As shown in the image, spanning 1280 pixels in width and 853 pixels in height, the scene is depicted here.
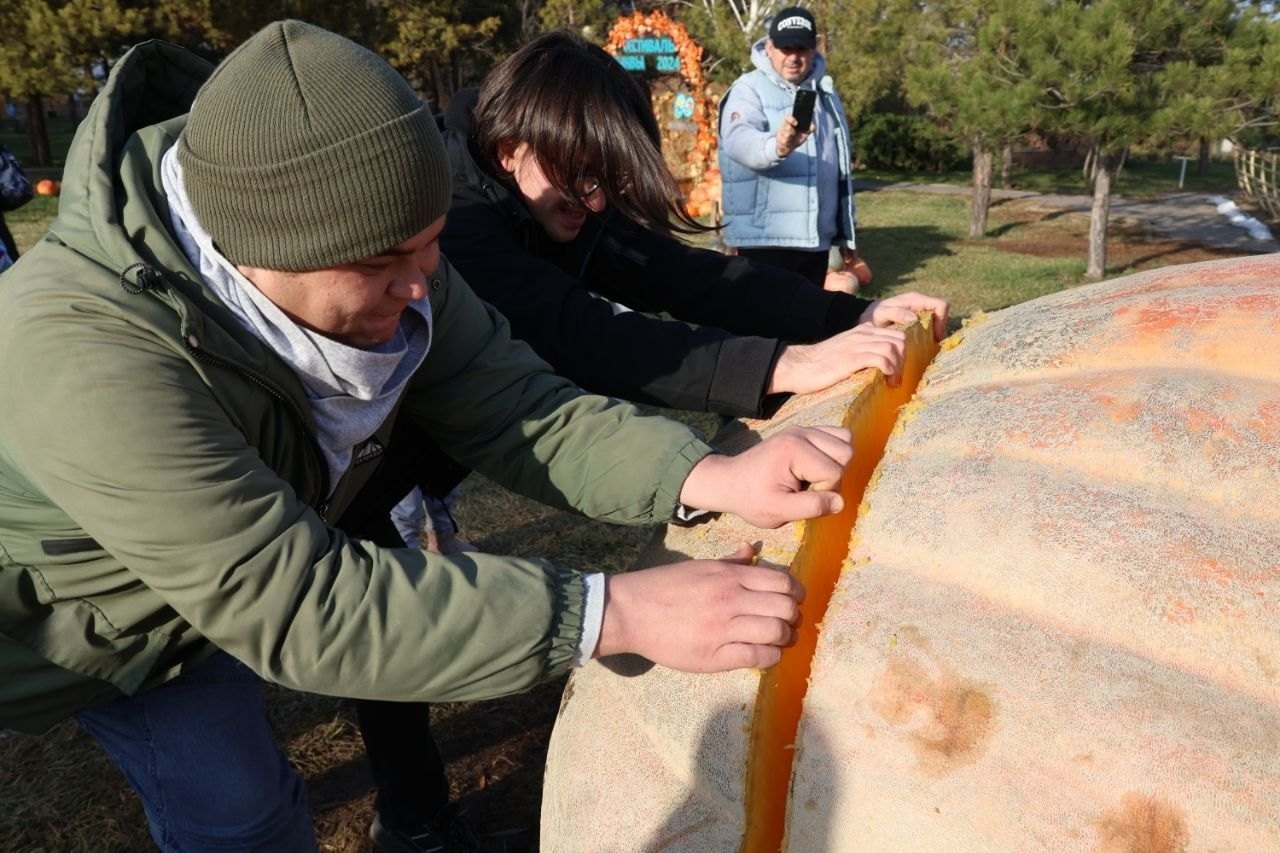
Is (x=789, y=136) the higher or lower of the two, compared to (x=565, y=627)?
higher

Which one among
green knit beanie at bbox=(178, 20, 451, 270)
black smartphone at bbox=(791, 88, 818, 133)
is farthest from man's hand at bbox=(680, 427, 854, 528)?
black smartphone at bbox=(791, 88, 818, 133)

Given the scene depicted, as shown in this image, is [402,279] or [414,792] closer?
[402,279]

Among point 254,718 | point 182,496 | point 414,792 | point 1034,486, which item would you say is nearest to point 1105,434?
point 1034,486

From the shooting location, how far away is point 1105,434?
1.86 meters

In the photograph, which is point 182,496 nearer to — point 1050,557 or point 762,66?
point 1050,557

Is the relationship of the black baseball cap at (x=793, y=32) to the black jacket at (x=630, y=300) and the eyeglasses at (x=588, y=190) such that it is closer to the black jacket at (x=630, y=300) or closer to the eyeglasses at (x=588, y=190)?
the black jacket at (x=630, y=300)

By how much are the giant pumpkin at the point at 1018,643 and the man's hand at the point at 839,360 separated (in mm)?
69

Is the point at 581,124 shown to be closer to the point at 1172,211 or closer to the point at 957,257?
the point at 957,257

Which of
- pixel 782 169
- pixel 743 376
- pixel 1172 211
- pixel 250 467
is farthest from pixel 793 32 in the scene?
pixel 1172 211

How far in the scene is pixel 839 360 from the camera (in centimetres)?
221

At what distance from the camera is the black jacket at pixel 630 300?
7.79 feet

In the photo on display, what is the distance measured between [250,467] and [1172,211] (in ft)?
71.5

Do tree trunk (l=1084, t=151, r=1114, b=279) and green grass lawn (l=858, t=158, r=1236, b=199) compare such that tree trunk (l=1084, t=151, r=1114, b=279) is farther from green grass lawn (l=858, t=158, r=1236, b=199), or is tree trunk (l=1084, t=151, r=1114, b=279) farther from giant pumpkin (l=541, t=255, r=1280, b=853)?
green grass lawn (l=858, t=158, r=1236, b=199)

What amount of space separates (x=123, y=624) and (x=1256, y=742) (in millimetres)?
1798
